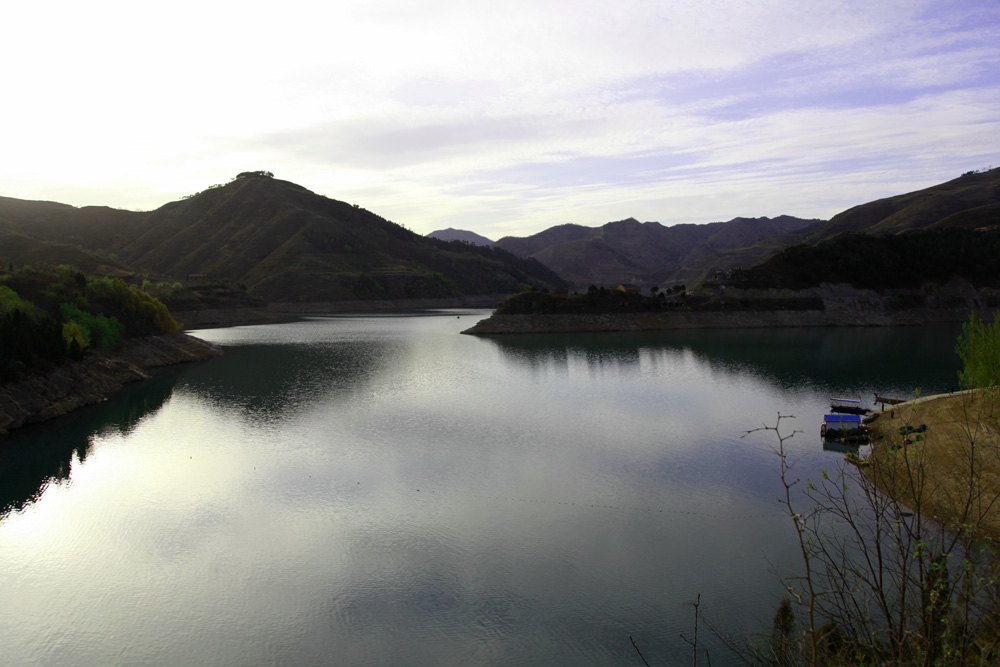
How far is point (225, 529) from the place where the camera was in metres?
20.2

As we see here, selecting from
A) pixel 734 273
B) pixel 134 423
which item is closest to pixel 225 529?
pixel 134 423

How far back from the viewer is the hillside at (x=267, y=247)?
148 metres

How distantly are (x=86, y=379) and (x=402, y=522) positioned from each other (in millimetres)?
33438

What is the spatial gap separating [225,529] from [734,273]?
285 feet

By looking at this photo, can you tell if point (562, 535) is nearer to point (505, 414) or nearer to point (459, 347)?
point (505, 414)

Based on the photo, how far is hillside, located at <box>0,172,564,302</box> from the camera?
14825 cm

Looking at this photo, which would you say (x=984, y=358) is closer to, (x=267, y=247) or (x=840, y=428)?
(x=840, y=428)

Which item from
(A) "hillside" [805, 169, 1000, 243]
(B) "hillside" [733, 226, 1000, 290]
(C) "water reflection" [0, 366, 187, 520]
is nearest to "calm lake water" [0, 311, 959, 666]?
(C) "water reflection" [0, 366, 187, 520]

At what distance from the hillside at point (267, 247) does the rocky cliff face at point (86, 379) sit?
257ft

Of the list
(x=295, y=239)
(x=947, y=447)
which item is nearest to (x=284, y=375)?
(x=947, y=447)

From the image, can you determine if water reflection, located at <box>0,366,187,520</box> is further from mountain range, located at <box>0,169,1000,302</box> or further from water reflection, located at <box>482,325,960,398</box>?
mountain range, located at <box>0,169,1000,302</box>

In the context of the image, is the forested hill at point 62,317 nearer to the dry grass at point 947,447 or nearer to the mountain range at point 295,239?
the dry grass at point 947,447

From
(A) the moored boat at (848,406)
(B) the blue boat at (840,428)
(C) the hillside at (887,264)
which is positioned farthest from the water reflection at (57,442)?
(C) the hillside at (887,264)

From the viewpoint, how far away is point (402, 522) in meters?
20.2
